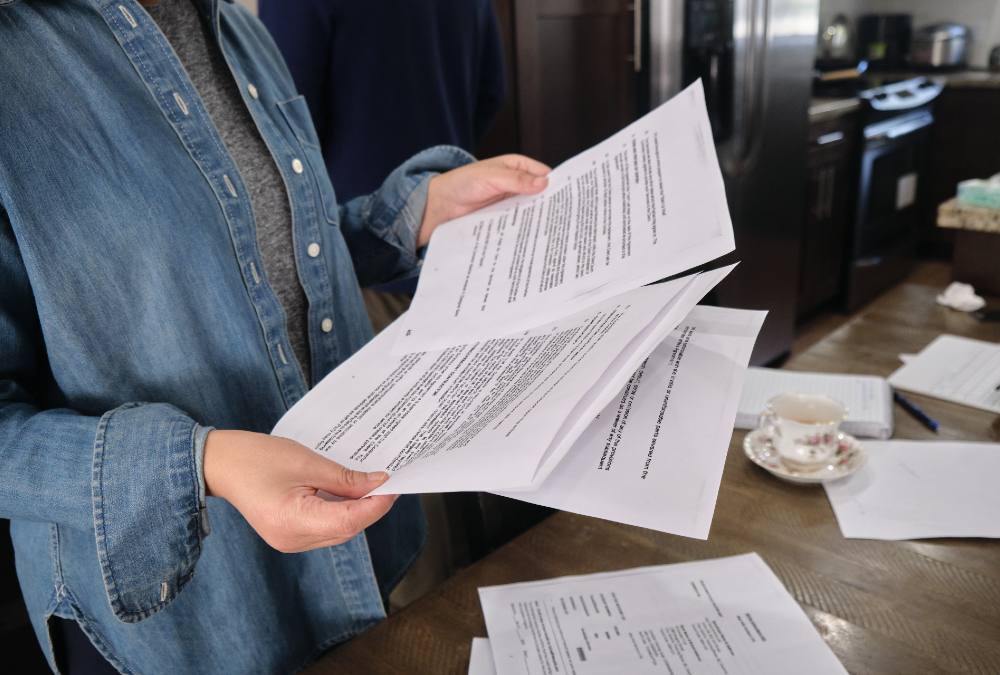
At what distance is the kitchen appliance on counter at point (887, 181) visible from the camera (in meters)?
3.45

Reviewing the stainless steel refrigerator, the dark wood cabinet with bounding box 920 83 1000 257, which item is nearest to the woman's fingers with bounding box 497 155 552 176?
the stainless steel refrigerator

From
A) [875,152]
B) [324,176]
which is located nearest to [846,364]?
[324,176]

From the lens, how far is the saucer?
909 millimetres

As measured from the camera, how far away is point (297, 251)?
86 cm

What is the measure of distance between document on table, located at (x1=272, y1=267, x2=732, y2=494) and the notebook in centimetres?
55

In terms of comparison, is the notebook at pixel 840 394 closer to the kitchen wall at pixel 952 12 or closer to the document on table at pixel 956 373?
the document on table at pixel 956 373

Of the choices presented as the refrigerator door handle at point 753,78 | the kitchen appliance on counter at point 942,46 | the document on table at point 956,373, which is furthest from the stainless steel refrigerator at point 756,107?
the kitchen appliance on counter at point 942,46

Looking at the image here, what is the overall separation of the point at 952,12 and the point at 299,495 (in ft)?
16.5

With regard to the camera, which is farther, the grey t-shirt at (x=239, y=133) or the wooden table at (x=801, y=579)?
the grey t-shirt at (x=239, y=133)

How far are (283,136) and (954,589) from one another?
84 centimetres

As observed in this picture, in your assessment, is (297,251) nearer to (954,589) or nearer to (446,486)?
(446,486)

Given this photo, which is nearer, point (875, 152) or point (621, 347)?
point (621, 347)

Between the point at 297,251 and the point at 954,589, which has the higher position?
the point at 297,251

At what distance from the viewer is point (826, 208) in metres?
3.44
